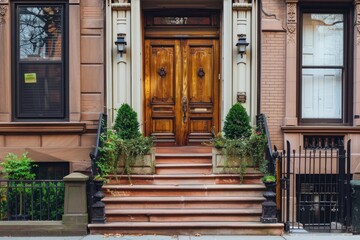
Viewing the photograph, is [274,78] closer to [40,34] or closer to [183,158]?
[183,158]

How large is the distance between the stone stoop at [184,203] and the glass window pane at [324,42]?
10.4ft

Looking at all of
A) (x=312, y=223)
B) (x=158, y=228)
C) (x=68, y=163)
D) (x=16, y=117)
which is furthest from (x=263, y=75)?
(x=16, y=117)

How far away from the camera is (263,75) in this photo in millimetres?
9953

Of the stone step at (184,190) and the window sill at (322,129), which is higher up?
the window sill at (322,129)

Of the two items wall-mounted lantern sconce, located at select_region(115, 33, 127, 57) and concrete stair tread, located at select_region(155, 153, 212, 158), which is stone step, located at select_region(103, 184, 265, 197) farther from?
wall-mounted lantern sconce, located at select_region(115, 33, 127, 57)

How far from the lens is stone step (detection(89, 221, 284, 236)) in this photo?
26.2 ft

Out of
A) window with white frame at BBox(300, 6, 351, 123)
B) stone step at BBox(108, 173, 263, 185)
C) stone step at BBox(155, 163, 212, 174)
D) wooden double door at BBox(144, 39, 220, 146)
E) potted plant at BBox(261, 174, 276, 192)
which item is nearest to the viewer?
potted plant at BBox(261, 174, 276, 192)

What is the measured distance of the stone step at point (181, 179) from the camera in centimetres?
900

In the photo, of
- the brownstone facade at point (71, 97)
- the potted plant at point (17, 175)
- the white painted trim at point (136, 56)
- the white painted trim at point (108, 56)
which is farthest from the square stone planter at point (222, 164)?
the potted plant at point (17, 175)

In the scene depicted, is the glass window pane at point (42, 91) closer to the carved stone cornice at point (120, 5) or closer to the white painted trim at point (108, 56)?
the white painted trim at point (108, 56)

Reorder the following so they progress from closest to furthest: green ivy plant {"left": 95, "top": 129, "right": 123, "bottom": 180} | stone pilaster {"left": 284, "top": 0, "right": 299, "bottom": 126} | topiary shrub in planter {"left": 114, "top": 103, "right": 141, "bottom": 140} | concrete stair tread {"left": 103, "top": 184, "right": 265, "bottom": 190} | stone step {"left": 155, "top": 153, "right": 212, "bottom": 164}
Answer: concrete stair tread {"left": 103, "top": 184, "right": 265, "bottom": 190} < green ivy plant {"left": 95, "top": 129, "right": 123, "bottom": 180} < topiary shrub in planter {"left": 114, "top": 103, "right": 141, "bottom": 140} < stone step {"left": 155, "top": 153, "right": 212, "bottom": 164} < stone pilaster {"left": 284, "top": 0, "right": 299, "bottom": 126}

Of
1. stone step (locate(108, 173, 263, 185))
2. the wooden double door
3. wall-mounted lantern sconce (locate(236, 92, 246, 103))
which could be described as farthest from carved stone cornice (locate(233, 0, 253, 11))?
stone step (locate(108, 173, 263, 185))

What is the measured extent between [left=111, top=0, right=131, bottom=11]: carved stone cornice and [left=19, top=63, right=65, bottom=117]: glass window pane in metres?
1.84

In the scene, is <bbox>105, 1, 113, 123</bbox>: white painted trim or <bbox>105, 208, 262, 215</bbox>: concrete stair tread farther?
<bbox>105, 1, 113, 123</bbox>: white painted trim
